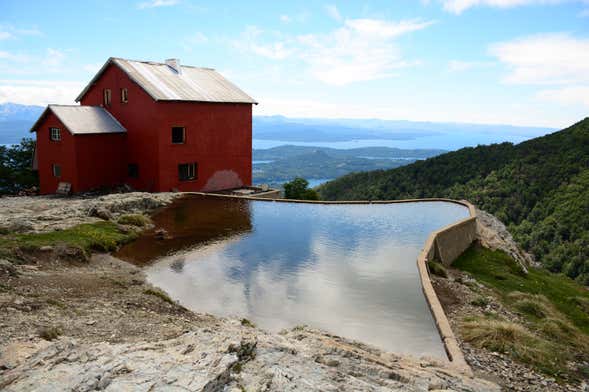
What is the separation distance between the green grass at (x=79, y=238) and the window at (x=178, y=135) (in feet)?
36.7

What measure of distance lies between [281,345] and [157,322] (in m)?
2.83

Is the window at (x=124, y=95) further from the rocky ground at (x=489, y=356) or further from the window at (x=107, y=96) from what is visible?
the rocky ground at (x=489, y=356)

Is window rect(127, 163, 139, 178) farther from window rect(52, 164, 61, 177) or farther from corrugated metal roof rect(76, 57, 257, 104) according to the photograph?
corrugated metal roof rect(76, 57, 257, 104)

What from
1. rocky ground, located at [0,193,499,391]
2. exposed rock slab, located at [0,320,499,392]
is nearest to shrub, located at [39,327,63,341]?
rocky ground, located at [0,193,499,391]

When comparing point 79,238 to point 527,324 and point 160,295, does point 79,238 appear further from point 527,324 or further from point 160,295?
point 527,324

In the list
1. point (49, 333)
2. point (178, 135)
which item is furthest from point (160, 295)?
point (178, 135)

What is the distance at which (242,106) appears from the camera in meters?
31.1

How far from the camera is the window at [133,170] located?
28.5m

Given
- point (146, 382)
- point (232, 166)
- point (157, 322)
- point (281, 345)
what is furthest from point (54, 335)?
point (232, 166)

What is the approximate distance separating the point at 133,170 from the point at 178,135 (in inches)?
134

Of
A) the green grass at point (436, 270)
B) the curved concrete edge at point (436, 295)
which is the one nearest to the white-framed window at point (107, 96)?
the curved concrete edge at point (436, 295)

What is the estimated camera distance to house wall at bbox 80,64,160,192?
27.1 m

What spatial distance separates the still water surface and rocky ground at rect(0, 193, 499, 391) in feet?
3.47

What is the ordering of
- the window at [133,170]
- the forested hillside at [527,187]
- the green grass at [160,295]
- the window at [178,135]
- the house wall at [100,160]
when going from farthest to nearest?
the forested hillside at [527,187] < the window at [133,170] < the window at [178,135] < the house wall at [100,160] < the green grass at [160,295]
